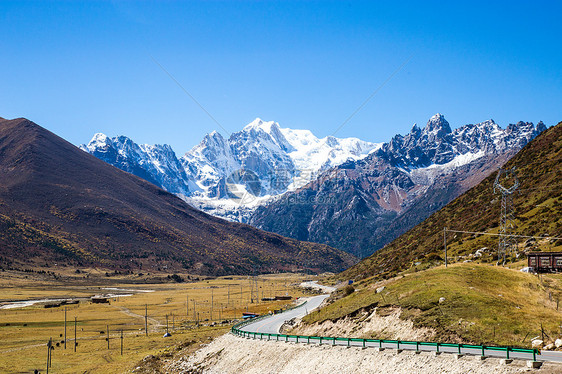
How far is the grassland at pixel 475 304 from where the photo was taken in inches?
1713

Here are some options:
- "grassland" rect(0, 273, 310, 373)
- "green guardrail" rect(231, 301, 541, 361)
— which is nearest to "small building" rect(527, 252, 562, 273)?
"green guardrail" rect(231, 301, 541, 361)

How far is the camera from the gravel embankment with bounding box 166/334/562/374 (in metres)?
36.1

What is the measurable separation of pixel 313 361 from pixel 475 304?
16.2 metres

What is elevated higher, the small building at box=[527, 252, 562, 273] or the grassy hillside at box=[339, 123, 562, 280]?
the grassy hillside at box=[339, 123, 562, 280]

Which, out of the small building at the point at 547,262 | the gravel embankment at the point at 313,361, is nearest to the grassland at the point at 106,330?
the gravel embankment at the point at 313,361

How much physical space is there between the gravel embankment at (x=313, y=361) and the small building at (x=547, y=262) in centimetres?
3971

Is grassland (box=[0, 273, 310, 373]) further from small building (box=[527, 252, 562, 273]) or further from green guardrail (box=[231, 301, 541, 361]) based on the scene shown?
small building (box=[527, 252, 562, 273])

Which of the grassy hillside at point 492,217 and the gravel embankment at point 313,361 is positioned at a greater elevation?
the grassy hillside at point 492,217

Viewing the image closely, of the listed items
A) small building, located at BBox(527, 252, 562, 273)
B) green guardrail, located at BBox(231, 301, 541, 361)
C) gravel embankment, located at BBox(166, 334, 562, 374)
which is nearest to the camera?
gravel embankment, located at BBox(166, 334, 562, 374)

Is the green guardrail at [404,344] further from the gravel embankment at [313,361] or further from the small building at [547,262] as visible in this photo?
the small building at [547,262]

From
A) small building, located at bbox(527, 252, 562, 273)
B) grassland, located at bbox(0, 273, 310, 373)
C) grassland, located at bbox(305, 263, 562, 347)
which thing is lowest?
grassland, located at bbox(0, 273, 310, 373)

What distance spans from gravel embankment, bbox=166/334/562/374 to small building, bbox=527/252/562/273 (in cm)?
3971

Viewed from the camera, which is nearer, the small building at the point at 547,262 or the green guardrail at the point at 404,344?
the green guardrail at the point at 404,344

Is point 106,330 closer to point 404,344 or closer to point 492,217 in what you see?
point 492,217
